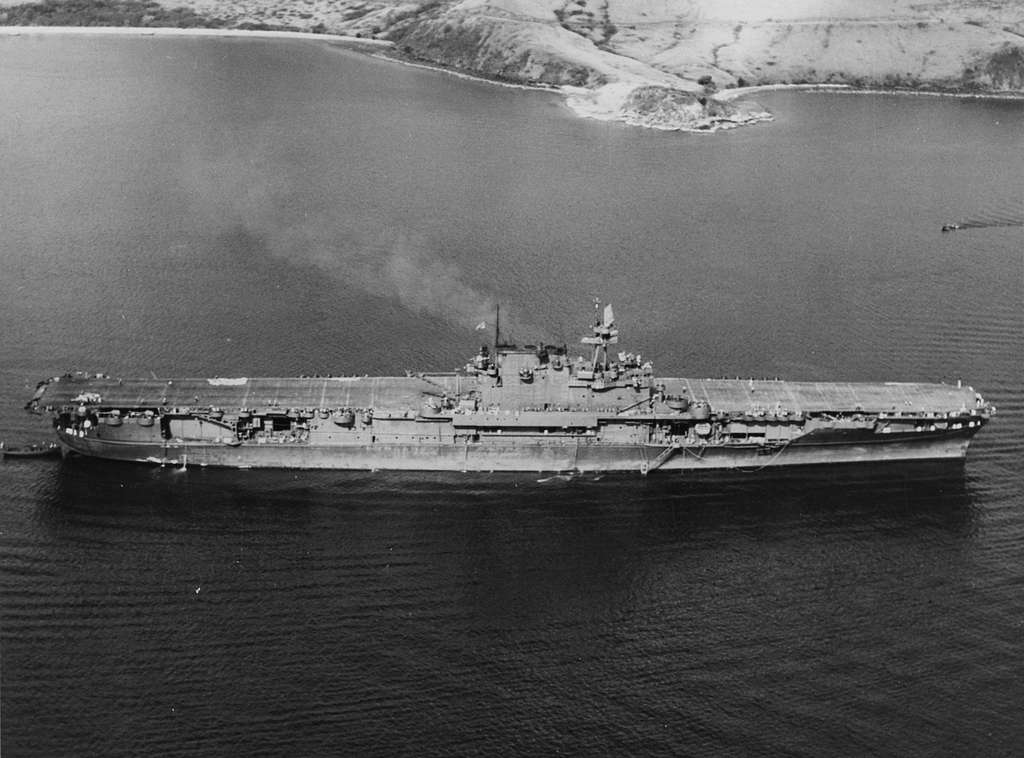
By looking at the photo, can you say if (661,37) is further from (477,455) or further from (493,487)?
(493,487)

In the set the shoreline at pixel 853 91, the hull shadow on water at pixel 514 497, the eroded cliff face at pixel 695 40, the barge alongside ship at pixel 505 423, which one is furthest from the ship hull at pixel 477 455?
the shoreline at pixel 853 91

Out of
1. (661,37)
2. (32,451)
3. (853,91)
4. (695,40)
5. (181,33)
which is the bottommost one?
(32,451)

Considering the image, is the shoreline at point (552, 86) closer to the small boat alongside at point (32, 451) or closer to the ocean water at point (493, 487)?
the ocean water at point (493, 487)

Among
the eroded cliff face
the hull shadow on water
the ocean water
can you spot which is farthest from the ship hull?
the eroded cliff face

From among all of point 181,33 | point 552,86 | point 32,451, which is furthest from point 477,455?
point 181,33

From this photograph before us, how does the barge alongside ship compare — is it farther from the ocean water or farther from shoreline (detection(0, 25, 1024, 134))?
shoreline (detection(0, 25, 1024, 134))

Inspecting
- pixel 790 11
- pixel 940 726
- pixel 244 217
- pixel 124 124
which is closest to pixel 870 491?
pixel 940 726
